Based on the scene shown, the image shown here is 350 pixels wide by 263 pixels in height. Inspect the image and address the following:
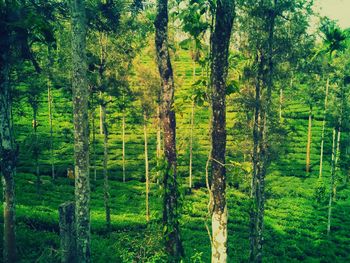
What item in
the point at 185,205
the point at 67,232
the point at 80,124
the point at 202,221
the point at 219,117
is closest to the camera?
the point at 219,117

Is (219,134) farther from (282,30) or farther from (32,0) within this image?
(282,30)

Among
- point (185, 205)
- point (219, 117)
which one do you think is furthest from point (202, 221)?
point (219, 117)

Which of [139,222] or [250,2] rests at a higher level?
[250,2]

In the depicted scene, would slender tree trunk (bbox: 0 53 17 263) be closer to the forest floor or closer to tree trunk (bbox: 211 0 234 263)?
the forest floor

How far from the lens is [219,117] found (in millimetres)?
5398

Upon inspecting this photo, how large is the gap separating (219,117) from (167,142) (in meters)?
4.47

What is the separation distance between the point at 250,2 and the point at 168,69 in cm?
916

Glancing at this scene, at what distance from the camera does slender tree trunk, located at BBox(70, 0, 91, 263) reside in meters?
7.76

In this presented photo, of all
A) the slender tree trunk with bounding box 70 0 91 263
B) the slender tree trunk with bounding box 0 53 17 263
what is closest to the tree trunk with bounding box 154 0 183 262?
the slender tree trunk with bounding box 70 0 91 263

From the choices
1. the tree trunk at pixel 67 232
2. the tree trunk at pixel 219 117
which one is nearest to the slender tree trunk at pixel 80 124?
the tree trunk at pixel 67 232

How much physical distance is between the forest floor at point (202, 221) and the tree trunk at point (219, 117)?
29.8ft

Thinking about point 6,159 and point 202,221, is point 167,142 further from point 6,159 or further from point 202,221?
point 202,221

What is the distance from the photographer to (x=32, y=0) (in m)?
9.65

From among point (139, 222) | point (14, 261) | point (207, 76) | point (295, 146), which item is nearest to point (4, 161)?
point (14, 261)
